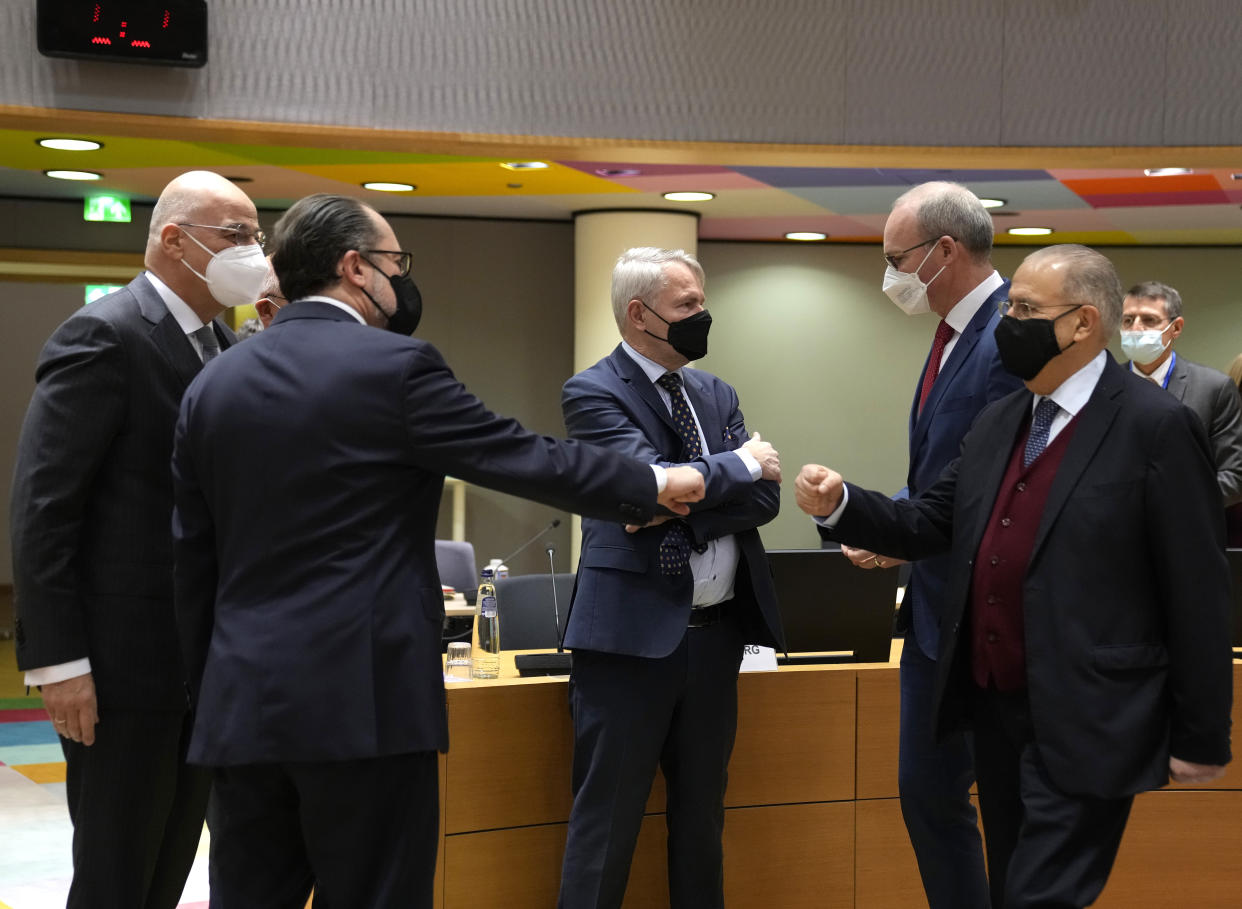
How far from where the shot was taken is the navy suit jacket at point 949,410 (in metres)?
2.97

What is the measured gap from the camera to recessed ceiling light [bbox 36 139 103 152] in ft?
21.4

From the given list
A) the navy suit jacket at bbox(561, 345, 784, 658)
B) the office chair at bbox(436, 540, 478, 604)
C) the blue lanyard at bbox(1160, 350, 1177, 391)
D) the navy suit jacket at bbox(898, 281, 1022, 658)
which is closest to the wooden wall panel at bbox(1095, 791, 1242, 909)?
the navy suit jacket at bbox(898, 281, 1022, 658)

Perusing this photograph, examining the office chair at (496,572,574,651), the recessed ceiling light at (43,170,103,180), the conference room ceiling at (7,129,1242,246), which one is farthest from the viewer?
the recessed ceiling light at (43,170,103,180)

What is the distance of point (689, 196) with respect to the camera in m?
8.12

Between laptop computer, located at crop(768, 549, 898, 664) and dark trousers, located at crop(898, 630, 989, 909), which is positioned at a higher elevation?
laptop computer, located at crop(768, 549, 898, 664)

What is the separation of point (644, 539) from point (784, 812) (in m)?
1.11

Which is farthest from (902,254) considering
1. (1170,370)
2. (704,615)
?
(1170,370)

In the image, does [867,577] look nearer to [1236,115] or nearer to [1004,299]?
[1004,299]

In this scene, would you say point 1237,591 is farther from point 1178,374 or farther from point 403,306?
point 403,306

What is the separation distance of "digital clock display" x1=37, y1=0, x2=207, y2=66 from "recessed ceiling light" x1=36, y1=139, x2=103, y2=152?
2.81m

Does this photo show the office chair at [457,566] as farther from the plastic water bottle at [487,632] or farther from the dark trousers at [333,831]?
the dark trousers at [333,831]

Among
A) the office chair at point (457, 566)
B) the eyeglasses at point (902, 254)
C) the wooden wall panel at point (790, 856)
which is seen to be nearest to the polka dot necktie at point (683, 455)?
the eyeglasses at point (902, 254)

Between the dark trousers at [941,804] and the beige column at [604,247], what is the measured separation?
5812 mm

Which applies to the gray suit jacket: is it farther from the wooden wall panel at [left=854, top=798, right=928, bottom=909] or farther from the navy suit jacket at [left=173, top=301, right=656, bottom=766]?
the navy suit jacket at [left=173, top=301, right=656, bottom=766]
